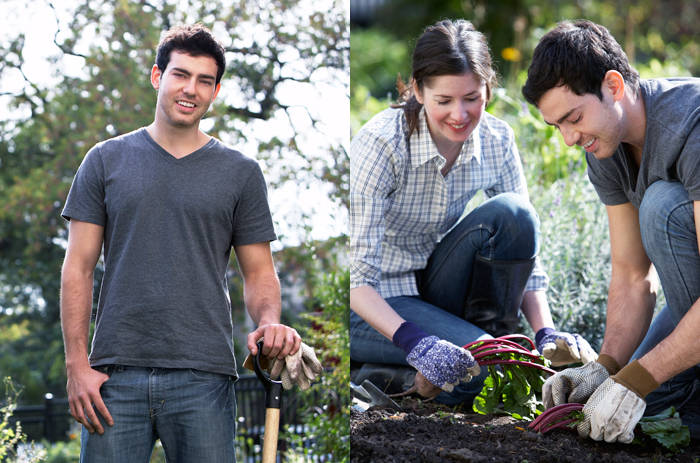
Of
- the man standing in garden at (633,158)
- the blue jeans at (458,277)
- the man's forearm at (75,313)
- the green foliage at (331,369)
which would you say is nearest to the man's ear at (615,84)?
the man standing in garden at (633,158)

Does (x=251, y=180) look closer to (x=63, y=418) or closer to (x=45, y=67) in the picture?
(x=45, y=67)

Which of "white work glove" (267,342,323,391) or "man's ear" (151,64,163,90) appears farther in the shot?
"man's ear" (151,64,163,90)

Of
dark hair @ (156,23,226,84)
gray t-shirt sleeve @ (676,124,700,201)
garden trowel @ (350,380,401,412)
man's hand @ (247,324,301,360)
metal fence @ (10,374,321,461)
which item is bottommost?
metal fence @ (10,374,321,461)

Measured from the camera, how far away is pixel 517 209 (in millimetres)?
2158

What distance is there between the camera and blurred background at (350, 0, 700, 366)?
8.96 ft

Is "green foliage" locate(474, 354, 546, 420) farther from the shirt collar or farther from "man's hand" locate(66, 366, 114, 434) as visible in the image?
"man's hand" locate(66, 366, 114, 434)

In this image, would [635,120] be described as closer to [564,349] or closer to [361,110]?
[564,349]

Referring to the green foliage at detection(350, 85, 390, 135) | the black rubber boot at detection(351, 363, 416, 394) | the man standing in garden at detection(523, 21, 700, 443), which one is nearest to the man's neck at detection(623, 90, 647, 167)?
the man standing in garden at detection(523, 21, 700, 443)

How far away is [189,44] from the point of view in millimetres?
1726

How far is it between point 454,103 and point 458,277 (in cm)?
66

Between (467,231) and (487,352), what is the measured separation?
0.55m

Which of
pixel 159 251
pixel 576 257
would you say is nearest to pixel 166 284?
pixel 159 251

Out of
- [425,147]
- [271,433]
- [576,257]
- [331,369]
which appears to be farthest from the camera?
[331,369]

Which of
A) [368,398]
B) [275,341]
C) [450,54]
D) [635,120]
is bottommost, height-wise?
[368,398]
